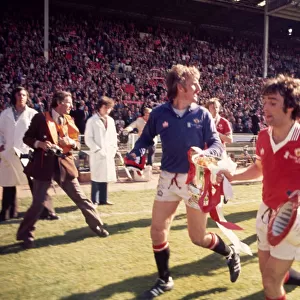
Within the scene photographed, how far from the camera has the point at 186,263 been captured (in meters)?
4.14

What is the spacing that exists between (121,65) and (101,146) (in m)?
16.8

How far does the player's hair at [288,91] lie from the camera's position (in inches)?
98.0

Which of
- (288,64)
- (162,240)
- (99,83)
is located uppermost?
(288,64)

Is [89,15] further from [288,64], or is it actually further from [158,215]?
[158,215]

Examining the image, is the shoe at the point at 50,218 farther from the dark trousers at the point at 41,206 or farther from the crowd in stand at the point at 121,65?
the crowd in stand at the point at 121,65

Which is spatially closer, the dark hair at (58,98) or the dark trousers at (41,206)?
the dark trousers at (41,206)

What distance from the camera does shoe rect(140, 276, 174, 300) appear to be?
10.9 feet

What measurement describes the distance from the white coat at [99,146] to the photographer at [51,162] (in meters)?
1.70

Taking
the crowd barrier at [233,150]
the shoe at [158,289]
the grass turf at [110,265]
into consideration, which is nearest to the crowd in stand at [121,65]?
the crowd barrier at [233,150]

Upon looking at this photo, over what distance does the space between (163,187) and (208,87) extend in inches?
857

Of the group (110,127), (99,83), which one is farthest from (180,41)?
(110,127)

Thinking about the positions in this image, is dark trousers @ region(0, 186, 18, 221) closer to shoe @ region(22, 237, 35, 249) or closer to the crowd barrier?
shoe @ region(22, 237, 35, 249)

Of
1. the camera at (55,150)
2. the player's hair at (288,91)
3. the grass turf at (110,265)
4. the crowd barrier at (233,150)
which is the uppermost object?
the player's hair at (288,91)

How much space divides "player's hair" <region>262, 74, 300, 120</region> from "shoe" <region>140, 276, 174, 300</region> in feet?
6.07
